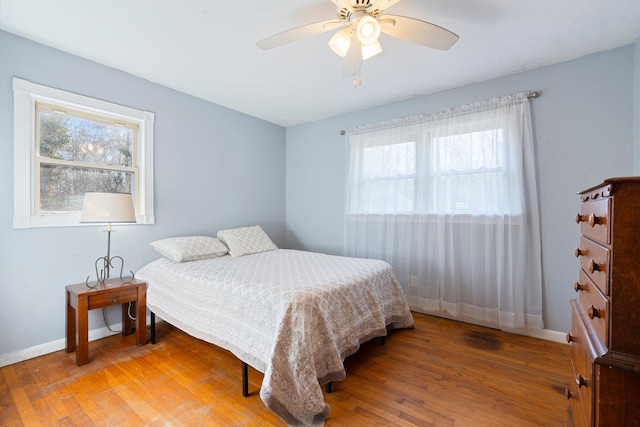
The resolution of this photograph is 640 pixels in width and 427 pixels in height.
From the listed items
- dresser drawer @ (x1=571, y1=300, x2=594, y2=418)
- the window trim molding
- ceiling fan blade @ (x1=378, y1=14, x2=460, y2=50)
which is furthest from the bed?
ceiling fan blade @ (x1=378, y1=14, x2=460, y2=50)

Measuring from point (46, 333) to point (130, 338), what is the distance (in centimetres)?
59

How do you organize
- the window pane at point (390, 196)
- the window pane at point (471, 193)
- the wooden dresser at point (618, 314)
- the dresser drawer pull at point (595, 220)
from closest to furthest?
the wooden dresser at point (618, 314) < the dresser drawer pull at point (595, 220) < the window pane at point (471, 193) < the window pane at point (390, 196)

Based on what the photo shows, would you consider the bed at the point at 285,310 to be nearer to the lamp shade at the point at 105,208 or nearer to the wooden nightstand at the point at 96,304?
the wooden nightstand at the point at 96,304

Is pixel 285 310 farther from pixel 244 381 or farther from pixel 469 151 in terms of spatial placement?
pixel 469 151

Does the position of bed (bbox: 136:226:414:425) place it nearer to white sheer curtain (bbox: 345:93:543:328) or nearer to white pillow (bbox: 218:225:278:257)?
white pillow (bbox: 218:225:278:257)

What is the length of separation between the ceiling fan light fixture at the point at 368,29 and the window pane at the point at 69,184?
2.58 m

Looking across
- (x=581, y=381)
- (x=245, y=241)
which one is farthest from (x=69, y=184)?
(x=581, y=381)

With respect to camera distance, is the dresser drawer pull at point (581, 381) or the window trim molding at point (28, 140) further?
the window trim molding at point (28, 140)

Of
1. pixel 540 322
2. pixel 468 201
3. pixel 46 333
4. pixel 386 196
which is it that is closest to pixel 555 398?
pixel 540 322

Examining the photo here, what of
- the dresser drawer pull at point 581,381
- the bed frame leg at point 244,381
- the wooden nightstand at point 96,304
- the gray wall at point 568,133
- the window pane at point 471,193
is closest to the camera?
the dresser drawer pull at point 581,381

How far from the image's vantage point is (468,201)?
2.84 m

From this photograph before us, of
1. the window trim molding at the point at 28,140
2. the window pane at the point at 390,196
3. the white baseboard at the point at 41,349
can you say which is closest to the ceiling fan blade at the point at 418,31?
the window pane at the point at 390,196

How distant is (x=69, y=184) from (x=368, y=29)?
2732 mm

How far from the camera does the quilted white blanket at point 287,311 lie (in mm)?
1509
